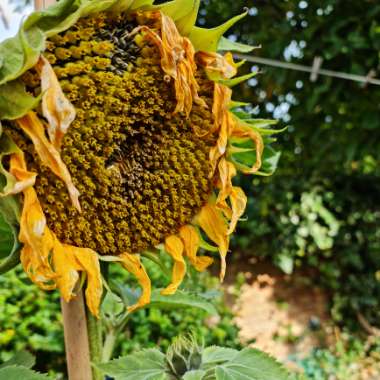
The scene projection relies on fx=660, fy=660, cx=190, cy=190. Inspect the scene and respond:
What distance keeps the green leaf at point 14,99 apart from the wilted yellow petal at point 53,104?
0.01m

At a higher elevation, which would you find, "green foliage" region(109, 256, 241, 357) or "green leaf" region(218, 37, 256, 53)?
"green leaf" region(218, 37, 256, 53)

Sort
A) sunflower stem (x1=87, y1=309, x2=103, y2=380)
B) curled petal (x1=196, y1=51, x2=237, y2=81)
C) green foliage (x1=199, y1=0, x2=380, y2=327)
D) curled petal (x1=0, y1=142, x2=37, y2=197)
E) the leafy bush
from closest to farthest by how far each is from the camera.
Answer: curled petal (x1=0, y1=142, x2=37, y2=197)
curled petal (x1=196, y1=51, x2=237, y2=81)
sunflower stem (x1=87, y1=309, x2=103, y2=380)
the leafy bush
green foliage (x1=199, y1=0, x2=380, y2=327)

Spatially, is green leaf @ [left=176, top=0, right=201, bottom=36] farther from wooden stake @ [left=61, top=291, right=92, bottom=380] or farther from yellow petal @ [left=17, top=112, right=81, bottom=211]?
wooden stake @ [left=61, top=291, right=92, bottom=380]

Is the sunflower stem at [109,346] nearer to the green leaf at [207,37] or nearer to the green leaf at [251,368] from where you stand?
the green leaf at [251,368]

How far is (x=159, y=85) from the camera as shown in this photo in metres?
0.61

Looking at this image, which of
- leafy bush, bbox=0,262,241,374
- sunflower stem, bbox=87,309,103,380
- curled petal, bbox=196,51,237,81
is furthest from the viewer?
leafy bush, bbox=0,262,241,374

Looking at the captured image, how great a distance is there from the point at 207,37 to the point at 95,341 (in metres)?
0.35

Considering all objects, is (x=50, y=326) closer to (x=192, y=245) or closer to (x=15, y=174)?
(x=192, y=245)

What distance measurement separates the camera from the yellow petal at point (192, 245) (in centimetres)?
65

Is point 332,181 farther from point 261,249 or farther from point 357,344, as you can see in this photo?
point 357,344

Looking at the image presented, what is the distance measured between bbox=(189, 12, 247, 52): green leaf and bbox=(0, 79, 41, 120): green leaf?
179mm

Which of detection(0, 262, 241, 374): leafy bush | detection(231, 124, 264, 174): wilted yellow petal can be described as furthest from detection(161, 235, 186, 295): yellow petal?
detection(0, 262, 241, 374): leafy bush

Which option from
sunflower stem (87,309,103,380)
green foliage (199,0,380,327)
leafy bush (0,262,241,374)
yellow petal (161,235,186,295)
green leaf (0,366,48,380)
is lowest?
green foliage (199,0,380,327)

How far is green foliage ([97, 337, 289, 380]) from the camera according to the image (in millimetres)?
704
